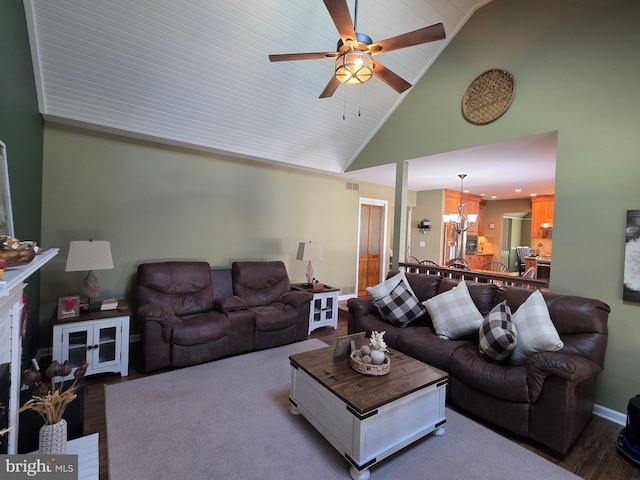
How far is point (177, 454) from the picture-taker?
1966mm

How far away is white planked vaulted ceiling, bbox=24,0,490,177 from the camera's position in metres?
2.69

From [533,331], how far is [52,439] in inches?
120

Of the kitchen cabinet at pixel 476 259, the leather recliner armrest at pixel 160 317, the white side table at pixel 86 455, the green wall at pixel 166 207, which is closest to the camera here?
the white side table at pixel 86 455

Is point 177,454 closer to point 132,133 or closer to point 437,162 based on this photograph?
point 132,133

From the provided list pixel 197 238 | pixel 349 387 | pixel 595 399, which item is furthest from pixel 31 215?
pixel 595 399

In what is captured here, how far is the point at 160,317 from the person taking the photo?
3047 mm

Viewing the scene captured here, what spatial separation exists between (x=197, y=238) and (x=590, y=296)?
4515 mm

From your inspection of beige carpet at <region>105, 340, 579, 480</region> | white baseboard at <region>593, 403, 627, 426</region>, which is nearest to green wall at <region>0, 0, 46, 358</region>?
beige carpet at <region>105, 340, 579, 480</region>

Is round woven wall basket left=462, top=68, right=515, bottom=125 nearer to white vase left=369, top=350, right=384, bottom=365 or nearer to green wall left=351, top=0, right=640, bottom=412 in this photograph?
green wall left=351, top=0, right=640, bottom=412

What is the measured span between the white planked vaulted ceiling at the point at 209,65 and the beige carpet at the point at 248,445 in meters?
2.89

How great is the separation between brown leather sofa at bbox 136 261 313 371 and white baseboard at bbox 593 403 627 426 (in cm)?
298

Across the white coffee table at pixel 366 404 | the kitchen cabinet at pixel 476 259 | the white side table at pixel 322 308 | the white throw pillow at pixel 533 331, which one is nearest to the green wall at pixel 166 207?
the white side table at pixel 322 308

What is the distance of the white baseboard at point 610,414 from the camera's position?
8.27 feet

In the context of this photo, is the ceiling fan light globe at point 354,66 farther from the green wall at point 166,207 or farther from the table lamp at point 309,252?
the green wall at point 166,207
